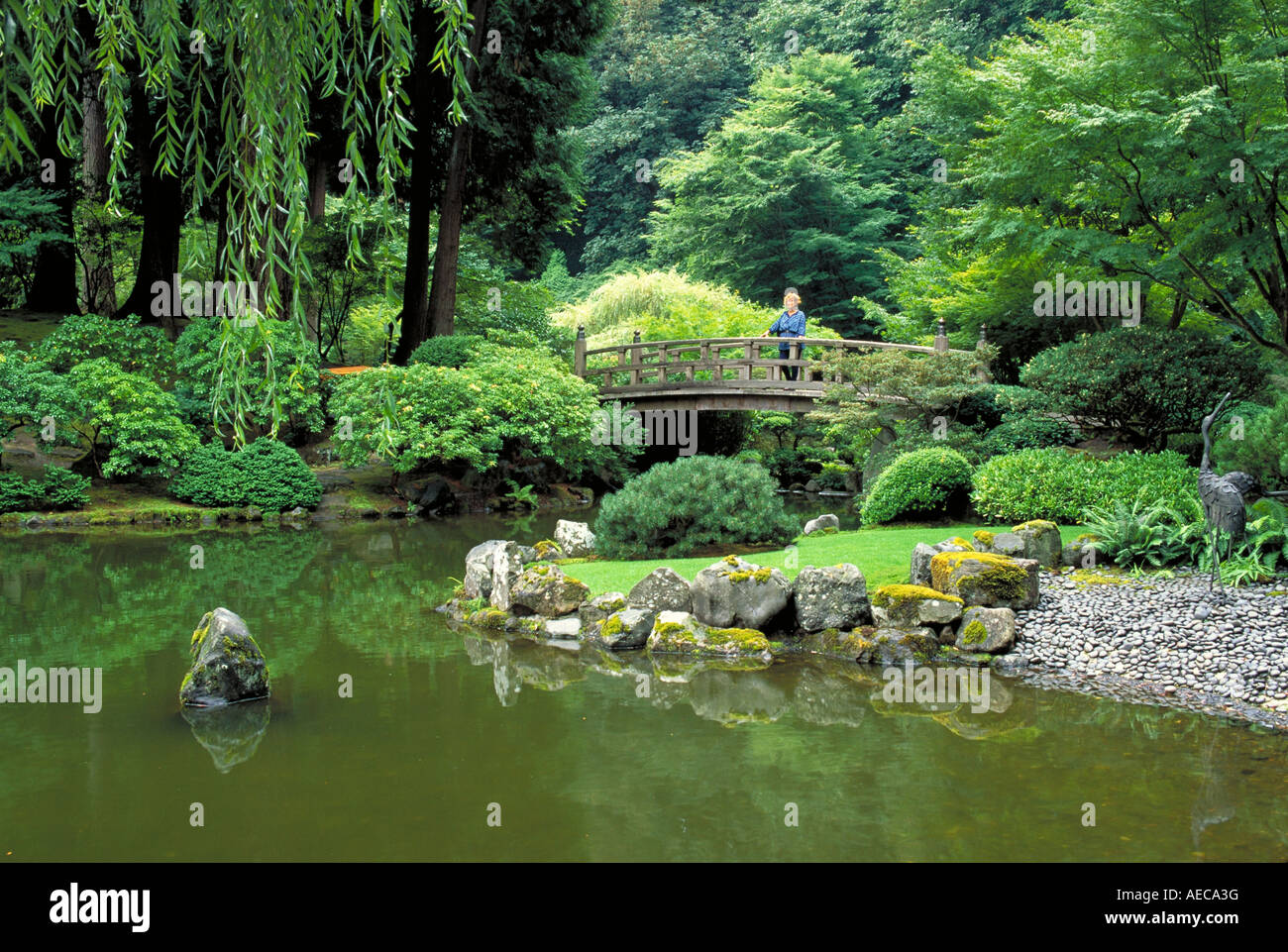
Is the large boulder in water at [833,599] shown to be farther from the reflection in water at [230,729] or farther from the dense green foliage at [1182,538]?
the reflection in water at [230,729]

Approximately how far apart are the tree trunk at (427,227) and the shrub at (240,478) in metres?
4.53

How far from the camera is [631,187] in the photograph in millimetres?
43594

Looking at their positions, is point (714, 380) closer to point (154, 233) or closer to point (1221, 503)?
point (154, 233)

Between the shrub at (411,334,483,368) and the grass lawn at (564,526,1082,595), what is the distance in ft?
29.7

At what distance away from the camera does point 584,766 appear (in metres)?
5.84

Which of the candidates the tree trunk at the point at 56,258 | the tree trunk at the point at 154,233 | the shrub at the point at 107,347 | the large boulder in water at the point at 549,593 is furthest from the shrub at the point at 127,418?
the large boulder in water at the point at 549,593

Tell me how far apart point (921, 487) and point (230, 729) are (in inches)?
334

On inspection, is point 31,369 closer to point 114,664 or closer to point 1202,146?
point 114,664

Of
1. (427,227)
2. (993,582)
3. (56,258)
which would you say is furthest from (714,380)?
(56,258)

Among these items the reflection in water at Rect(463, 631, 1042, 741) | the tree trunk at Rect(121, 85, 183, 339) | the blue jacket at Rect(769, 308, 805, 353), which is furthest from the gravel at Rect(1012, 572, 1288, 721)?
the tree trunk at Rect(121, 85, 183, 339)

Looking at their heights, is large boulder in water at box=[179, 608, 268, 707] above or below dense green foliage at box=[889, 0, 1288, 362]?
below

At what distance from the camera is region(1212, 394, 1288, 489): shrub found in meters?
9.06

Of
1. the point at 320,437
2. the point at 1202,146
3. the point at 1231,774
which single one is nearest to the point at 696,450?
the point at 320,437

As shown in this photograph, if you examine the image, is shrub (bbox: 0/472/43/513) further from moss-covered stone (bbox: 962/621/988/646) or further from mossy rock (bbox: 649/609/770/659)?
moss-covered stone (bbox: 962/621/988/646)
